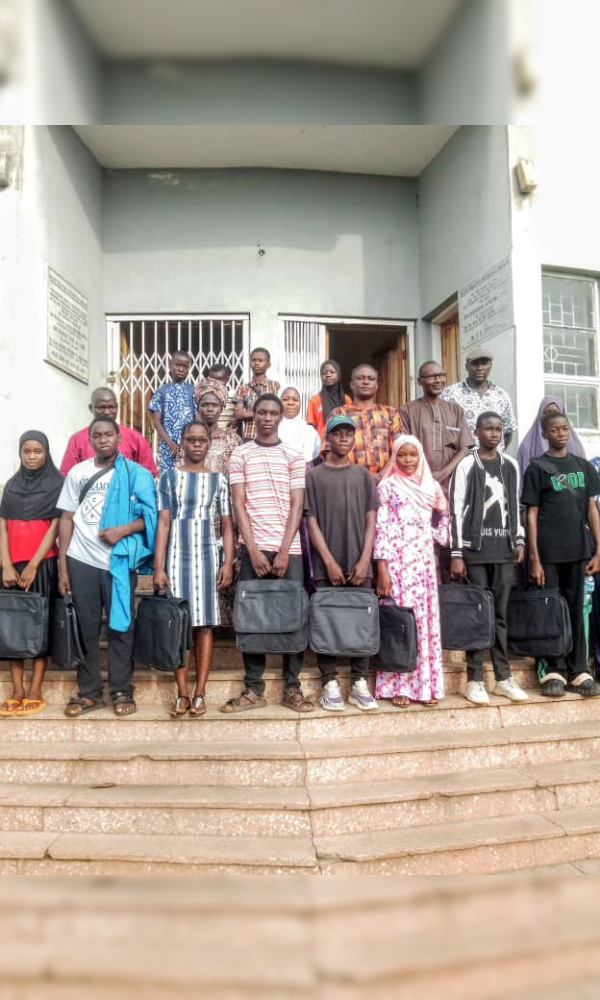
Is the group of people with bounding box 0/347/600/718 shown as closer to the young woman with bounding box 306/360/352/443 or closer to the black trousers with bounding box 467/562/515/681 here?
the black trousers with bounding box 467/562/515/681

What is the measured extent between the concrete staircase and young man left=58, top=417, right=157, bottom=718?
0.26m

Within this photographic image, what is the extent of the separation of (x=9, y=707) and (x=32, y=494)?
49.4 inches

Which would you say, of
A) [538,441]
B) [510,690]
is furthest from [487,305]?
[510,690]

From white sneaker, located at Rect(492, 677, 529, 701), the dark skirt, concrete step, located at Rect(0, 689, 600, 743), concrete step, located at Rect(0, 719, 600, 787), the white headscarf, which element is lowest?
concrete step, located at Rect(0, 719, 600, 787)

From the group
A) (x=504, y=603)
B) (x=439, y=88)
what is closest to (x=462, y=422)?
(x=504, y=603)

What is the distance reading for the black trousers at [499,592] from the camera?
14.1 ft

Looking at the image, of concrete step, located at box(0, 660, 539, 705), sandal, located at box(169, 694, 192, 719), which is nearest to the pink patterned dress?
concrete step, located at box(0, 660, 539, 705)

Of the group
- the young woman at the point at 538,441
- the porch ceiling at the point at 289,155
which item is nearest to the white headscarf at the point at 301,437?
the young woman at the point at 538,441

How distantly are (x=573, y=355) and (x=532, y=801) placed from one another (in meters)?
4.48

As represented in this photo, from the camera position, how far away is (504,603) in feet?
14.1

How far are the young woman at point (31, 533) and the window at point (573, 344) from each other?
4.63 meters

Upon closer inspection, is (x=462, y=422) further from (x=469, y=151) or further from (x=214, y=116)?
(x=214, y=116)

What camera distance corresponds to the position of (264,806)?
3271mm

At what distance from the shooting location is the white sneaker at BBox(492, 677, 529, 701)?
414 cm
